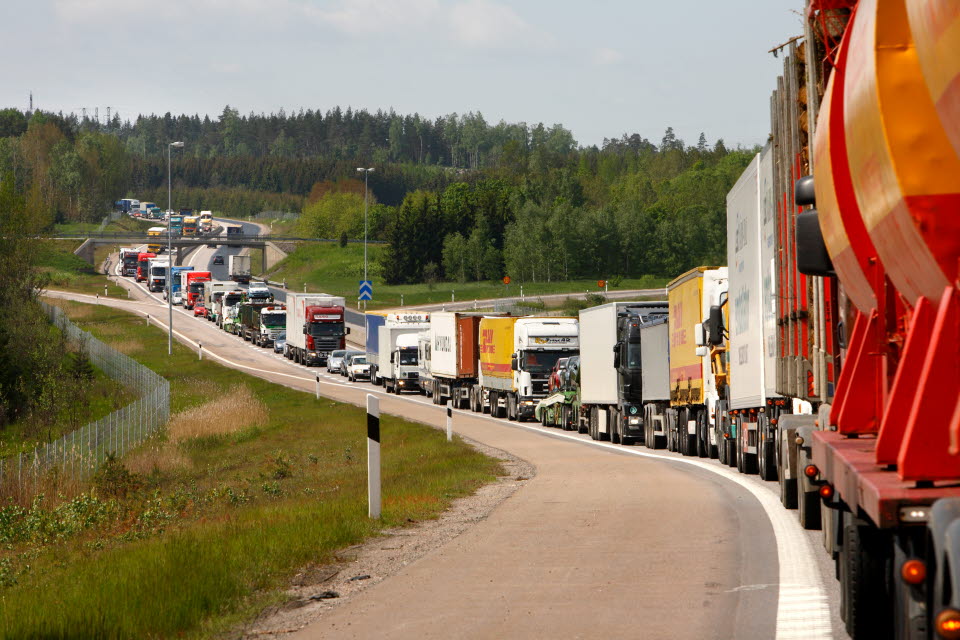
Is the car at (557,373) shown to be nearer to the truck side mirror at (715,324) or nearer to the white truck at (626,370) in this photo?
the white truck at (626,370)

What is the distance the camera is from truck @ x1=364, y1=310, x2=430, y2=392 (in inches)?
2475

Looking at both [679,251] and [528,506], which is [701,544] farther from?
[679,251]

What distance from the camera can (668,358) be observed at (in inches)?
1156

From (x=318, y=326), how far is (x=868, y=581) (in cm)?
7000

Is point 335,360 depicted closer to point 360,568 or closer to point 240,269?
point 240,269

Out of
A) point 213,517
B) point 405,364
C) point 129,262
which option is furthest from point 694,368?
point 129,262

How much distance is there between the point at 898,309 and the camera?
6.96 meters

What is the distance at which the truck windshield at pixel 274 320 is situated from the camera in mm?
89938

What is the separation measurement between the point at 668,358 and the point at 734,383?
846 centimetres

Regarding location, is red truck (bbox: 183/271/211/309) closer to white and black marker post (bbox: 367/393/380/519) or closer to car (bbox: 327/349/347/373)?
car (bbox: 327/349/347/373)

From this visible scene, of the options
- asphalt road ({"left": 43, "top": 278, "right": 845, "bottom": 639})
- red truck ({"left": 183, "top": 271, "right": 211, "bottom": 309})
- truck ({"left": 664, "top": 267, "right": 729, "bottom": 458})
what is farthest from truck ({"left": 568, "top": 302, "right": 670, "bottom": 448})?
red truck ({"left": 183, "top": 271, "right": 211, "bottom": 309})

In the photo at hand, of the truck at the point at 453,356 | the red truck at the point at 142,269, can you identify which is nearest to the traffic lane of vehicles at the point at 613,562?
the truck at the point at 453,356

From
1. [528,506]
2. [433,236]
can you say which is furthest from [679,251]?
Result: [528,506]

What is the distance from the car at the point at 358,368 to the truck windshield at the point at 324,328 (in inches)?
185
